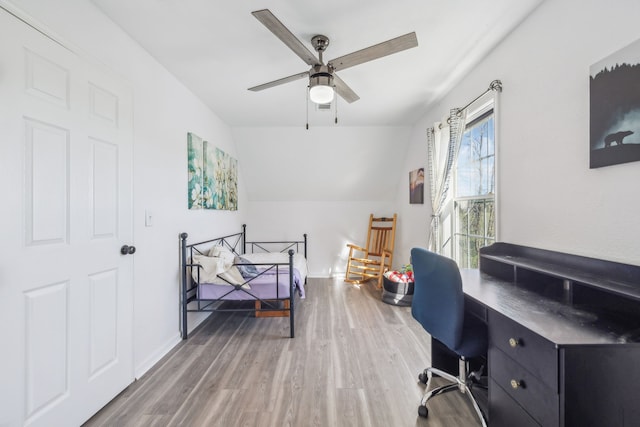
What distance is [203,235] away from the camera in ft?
9.48

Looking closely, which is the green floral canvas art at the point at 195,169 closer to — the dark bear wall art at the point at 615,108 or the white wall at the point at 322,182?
the white wall at the point at 322,182

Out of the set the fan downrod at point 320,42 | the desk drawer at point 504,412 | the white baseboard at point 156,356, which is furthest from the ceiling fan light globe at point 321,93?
the white baseboard at point 156,356

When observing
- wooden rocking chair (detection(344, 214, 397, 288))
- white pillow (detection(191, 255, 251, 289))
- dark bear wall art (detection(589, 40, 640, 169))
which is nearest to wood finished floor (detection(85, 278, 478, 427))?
white pillow (detection(191, 255, 251, 289))

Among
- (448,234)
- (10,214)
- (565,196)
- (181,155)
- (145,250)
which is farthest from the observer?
(448,234)

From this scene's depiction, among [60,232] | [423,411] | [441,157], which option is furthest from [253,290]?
[441,157]

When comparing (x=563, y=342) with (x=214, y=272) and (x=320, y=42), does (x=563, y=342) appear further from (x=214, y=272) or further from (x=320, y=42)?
(x=214, y=272)

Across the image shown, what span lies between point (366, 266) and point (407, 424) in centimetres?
291

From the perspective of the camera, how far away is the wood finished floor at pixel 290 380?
1.51 m

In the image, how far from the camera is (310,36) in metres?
1.81

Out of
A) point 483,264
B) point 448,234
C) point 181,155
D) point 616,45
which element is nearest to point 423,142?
point 448,234

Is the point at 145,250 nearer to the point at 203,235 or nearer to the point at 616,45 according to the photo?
the point at 203,235

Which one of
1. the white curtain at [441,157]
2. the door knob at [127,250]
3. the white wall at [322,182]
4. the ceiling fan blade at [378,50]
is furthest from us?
the white wall at [322,182]

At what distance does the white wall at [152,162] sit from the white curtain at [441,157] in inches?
98.9

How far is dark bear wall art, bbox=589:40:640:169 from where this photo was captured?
3.58 ft
